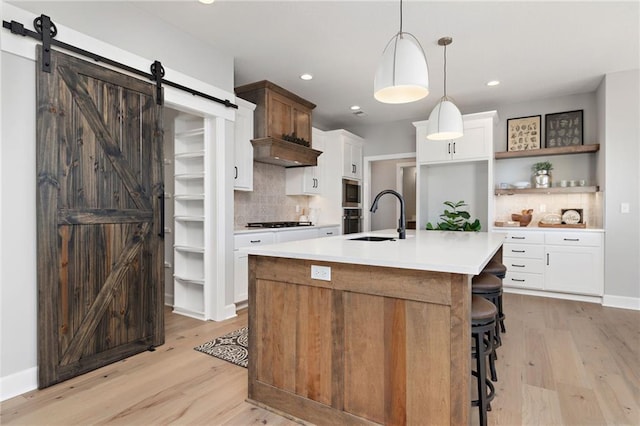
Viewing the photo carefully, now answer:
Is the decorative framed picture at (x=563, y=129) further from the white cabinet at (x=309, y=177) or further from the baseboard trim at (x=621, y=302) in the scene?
the white cabinet at (x=309, y=177)

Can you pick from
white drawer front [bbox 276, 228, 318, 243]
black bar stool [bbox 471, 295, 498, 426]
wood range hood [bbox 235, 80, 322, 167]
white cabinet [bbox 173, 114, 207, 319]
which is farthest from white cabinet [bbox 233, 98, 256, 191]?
black bar stool [bbox 471, 295, 498, 426]

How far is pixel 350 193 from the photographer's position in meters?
5.91

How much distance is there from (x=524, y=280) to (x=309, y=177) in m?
3.34

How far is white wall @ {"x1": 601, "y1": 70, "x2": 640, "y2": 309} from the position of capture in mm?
4035

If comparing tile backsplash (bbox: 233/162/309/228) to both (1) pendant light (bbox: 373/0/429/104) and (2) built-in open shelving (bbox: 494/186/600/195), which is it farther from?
(2) built-in open shelving (bbox: 494/186/600/195)

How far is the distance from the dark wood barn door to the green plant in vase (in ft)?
12.6

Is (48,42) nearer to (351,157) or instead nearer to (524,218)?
(351,157)

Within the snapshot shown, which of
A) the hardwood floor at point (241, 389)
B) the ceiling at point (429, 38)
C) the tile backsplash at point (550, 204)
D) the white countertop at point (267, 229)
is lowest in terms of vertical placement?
the hardwood floor at point (241, 389)

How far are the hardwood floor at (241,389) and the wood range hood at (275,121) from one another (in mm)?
2199

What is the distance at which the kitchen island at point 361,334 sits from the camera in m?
1.48

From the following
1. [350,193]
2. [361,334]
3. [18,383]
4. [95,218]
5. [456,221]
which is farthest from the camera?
[350,193]

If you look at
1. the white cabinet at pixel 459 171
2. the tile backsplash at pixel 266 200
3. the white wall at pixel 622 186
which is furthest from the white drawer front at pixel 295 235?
the white wall at pixel 622 186

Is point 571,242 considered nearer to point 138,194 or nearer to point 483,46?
point 483,46

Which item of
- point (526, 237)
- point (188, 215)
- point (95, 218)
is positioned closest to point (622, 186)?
point (526, 237)
